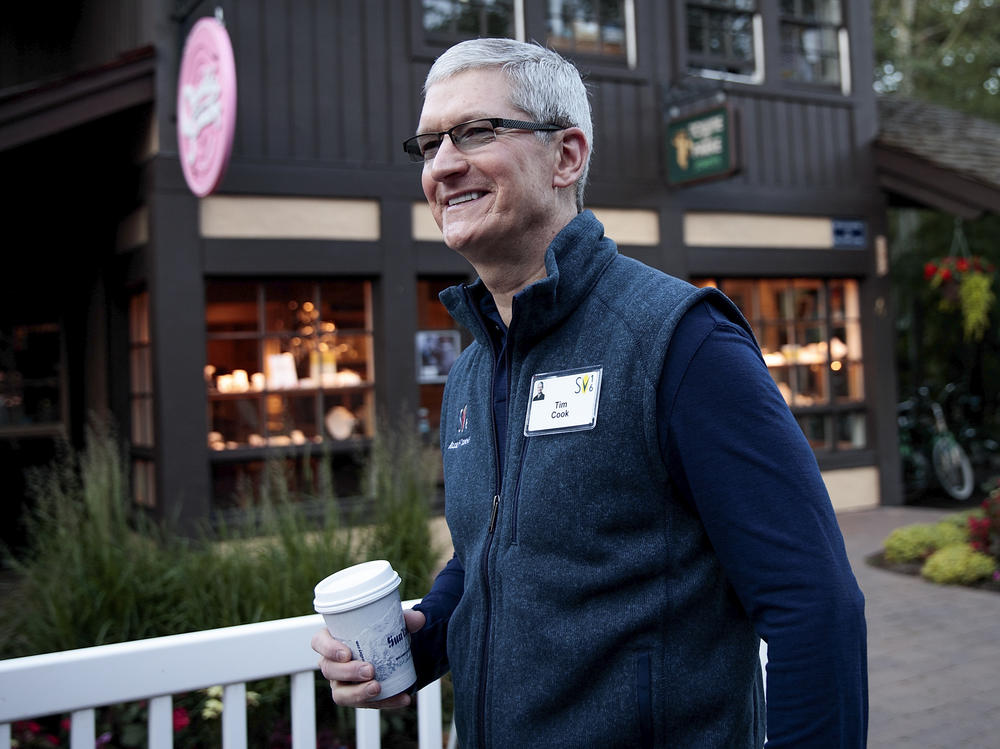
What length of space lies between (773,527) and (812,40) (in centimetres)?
976

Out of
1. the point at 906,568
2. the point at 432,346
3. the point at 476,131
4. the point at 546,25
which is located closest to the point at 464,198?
the point at 476,131

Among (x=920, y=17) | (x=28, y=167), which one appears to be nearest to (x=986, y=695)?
(x=28, y=167)

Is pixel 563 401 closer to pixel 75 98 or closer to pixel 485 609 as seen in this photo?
pixel 485 609

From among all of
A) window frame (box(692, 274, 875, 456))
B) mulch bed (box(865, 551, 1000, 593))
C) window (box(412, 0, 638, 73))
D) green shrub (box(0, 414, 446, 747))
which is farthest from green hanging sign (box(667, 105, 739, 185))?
green shrub (box(0, 414, 446, 747))

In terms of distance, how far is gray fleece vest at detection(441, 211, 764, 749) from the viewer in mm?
1253

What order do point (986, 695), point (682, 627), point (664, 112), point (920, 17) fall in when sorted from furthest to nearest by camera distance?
1. point (920, 17)
2. point (664, 112)
3. point (986, 695)
4. point (682, 627)

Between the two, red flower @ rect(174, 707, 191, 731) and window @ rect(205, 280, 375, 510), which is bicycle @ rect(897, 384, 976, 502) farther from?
red flower @ rect(174, 707, 191, 731)

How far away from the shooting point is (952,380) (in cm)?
1293

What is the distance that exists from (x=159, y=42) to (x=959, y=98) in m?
14.2

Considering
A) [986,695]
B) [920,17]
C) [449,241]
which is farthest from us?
[920,17]

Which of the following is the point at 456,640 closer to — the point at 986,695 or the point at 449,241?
the point at 449,241

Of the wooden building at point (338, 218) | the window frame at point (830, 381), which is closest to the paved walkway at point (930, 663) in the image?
the window frame at point (830, 381)

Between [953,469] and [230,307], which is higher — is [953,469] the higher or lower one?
the lower one

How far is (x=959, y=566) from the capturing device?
6430 millimetres
